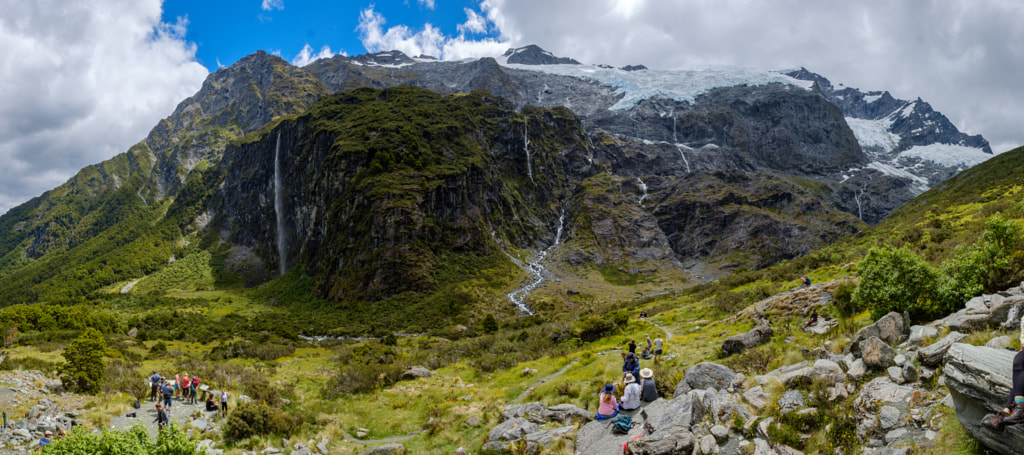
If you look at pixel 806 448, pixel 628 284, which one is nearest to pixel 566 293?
pixel 628 284

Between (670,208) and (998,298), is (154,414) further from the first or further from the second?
(670,208)

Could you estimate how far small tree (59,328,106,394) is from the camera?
74.6ft

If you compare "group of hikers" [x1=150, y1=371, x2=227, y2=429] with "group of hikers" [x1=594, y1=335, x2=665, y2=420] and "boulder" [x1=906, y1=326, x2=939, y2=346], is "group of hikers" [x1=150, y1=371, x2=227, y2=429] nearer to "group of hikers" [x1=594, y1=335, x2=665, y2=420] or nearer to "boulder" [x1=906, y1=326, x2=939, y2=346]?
"group of hikers" [x1=594, y1=335, x2=665, y2=420]

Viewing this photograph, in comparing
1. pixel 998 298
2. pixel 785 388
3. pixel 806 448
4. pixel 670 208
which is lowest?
pixel 806 448

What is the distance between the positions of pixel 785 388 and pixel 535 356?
24.0m

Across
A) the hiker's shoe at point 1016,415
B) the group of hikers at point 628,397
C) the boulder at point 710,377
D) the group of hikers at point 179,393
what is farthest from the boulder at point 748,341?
the group of hikers at point 179,393

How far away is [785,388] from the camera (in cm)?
1166

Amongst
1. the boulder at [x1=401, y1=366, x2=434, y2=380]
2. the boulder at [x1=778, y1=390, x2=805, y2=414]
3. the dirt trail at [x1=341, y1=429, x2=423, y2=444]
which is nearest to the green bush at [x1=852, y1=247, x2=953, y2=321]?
the boulder at [x1=778, y1=390, x2=805, y2=414]

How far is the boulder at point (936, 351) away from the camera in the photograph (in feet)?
31.1

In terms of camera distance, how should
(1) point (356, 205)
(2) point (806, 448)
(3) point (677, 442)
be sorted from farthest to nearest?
(1) point (356, 205), (3) point (677, 442), (2) point (806, 448)

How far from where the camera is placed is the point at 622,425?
546 inches

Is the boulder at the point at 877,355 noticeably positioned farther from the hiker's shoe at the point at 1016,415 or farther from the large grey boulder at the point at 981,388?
the hiker's shoe at the point at 1016,415

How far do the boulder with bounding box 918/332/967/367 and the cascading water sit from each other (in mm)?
87379

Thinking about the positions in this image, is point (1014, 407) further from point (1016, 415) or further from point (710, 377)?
point (710, 377)
